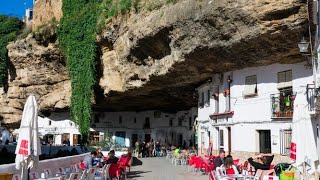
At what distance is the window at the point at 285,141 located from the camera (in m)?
18.9

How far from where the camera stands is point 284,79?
64.6ft

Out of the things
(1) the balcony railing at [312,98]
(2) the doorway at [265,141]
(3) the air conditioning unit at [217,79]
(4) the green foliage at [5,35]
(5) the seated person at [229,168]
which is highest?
(4) the green foliage at [5,35]

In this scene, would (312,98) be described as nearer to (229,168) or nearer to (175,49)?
(229,168)

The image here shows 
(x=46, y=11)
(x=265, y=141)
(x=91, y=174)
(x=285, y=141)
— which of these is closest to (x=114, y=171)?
(x=91, y=174)

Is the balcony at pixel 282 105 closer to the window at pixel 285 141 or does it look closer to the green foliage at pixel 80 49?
the window at pixel 285 141

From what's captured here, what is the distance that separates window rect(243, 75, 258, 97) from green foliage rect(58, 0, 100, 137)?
13.0 metres

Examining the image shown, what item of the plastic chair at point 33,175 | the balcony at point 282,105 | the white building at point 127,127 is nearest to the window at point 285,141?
the balcony at point 282,105

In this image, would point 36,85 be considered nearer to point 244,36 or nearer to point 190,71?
point 190,71

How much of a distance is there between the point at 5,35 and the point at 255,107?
3384 cm

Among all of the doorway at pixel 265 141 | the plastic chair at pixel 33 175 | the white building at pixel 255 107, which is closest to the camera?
the plastic chair at pixel 33 175

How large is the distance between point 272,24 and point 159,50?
8.70m

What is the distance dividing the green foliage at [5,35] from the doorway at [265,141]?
30.4 metres

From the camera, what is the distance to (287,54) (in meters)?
18.9

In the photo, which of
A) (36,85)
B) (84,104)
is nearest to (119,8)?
(84,104)
